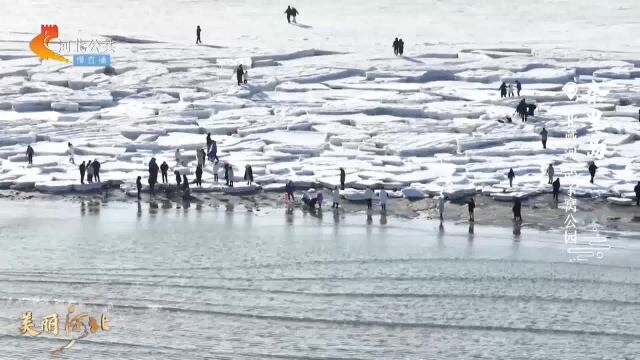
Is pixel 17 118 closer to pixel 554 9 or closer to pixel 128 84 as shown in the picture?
pixel 128 84

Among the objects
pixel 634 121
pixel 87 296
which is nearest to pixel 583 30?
pixel 634 121

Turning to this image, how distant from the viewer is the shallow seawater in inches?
877

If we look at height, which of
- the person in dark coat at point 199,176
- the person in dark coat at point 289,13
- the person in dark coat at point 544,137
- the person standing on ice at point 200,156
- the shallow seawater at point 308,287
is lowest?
the shallow seawater at point 308,287

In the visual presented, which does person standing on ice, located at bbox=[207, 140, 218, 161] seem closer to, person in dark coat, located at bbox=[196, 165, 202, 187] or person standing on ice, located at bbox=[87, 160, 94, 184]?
person in dark coat, located at bbox=[196, 165, 202, 187]

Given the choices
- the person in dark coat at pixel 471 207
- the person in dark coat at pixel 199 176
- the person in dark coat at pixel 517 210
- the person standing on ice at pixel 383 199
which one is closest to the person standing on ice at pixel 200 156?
the person in dark coat at pixel 199 176

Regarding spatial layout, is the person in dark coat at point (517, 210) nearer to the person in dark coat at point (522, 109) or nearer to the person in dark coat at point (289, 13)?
the person in dark coat at point (522, 109)

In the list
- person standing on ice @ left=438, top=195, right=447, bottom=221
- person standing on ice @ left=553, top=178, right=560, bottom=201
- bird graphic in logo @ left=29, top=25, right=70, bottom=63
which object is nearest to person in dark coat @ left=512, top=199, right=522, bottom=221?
person standing on ice @ left=438, top=195, right=447, bottom=221

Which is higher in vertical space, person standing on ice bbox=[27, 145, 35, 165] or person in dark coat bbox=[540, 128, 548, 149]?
person in dark coat bbox=[540, 128, 548, 149]

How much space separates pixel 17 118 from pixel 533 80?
59.6 ft

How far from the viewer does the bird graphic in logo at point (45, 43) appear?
180 feet

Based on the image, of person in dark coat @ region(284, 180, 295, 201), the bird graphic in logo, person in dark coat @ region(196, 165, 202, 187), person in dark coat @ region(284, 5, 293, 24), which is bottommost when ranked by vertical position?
person in dark coat @ region(284, 180, 295, 201)

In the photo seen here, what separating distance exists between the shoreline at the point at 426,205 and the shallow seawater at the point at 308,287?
87 centimetres

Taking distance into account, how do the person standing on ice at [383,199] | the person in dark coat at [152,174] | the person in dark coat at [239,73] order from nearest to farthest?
the person standing on ice at [383,199], the person in dark coat at [152,174], the person in dark coat at [239,73]

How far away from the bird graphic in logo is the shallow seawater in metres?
21.2
